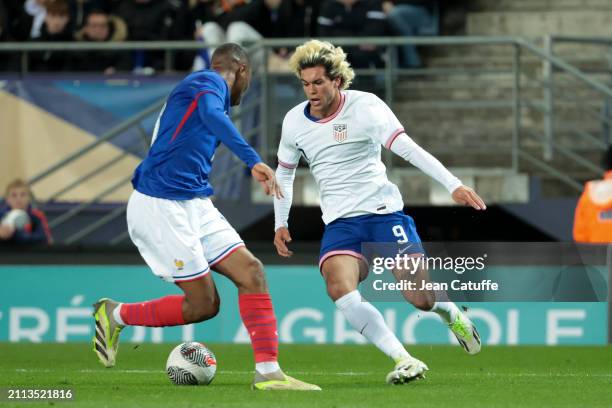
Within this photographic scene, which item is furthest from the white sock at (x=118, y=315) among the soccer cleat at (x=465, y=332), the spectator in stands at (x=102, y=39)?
the spectator in stands at (x=102, y=39)

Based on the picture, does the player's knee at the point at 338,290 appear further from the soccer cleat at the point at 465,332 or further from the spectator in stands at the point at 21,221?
the spectator in stands at the point at 21,221

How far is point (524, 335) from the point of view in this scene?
13555mm

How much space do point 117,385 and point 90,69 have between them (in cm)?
713

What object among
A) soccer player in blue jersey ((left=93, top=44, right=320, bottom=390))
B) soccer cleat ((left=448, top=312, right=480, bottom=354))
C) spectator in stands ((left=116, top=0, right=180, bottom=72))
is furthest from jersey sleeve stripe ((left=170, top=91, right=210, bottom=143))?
spectator in stands ((left=116, top=0, right=180, bottom=72))

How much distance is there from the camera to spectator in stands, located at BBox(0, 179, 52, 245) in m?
14.5

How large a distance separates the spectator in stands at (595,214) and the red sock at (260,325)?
530 centimetres

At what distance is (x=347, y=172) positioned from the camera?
9344 millimetres

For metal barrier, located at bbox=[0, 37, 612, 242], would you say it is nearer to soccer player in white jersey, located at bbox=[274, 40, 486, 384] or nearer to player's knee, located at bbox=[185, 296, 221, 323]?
soccer player in white jersey, located at bbox=[274, 40, 486, 384]

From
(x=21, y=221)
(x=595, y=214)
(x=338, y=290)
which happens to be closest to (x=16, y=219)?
(x=21, y=221)

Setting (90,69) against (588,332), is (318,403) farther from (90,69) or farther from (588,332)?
(90,69)

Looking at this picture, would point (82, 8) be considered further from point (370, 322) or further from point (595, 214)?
point (370, 322)

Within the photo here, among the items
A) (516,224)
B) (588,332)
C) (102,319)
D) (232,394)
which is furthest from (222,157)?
(232,394)

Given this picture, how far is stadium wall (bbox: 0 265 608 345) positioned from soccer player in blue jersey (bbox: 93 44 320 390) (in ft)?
15.6

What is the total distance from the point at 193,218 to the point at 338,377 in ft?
5.60
